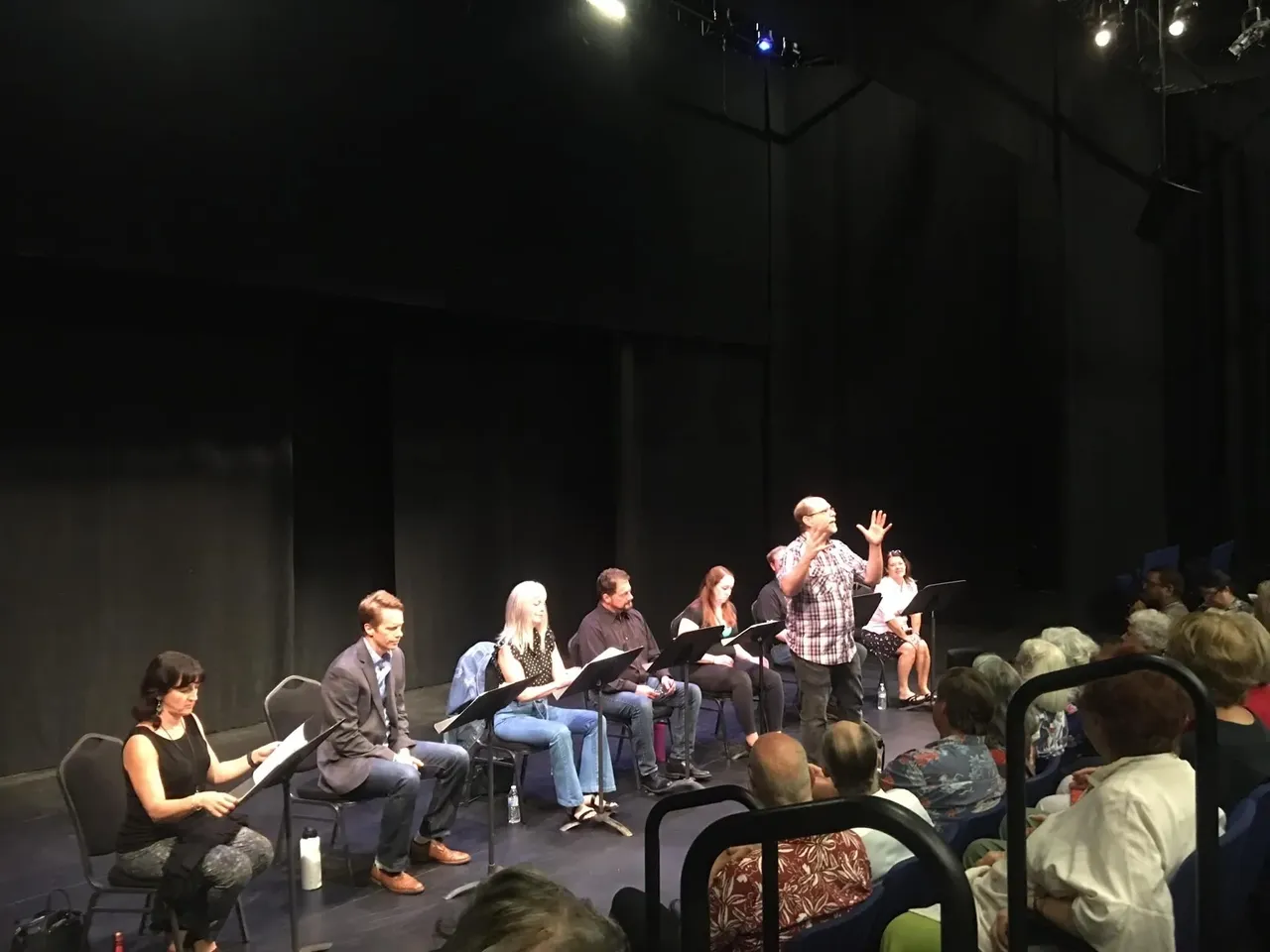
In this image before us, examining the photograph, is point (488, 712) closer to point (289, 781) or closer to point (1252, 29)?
point (289, 781)

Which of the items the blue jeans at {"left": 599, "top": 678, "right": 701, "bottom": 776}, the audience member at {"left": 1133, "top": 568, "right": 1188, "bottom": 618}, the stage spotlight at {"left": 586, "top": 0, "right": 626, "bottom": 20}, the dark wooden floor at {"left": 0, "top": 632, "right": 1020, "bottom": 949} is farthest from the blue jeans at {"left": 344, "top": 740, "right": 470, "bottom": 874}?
the stage spotlight at {"left": 586, "top": 0, "right": 626, "bottom": 20}

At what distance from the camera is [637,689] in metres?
5.14

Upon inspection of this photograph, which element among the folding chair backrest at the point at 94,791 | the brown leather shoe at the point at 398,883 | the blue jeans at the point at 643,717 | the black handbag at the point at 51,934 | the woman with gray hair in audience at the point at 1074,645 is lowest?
the brown leather shoe at the point at 398,883

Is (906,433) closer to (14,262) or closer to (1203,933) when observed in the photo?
(14,262)

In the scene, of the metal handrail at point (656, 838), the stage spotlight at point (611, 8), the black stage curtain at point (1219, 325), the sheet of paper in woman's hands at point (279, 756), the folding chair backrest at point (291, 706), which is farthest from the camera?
the black stage curtain at point (1219, 325)

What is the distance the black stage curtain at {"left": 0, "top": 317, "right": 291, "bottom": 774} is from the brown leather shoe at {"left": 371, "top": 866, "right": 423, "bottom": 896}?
8.38ft

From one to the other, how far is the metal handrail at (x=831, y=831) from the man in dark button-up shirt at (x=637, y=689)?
3.70 meters

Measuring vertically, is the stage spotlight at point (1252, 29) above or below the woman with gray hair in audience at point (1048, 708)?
above

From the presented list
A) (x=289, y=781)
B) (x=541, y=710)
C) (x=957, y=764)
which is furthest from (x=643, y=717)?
(x=957, y=764)

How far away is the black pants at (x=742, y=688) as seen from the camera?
18.6ft

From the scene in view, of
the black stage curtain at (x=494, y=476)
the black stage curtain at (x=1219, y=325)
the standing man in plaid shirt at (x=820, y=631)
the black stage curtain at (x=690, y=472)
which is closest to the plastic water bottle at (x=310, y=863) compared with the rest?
the standing man in plaid shirt at (x=820, y=631)

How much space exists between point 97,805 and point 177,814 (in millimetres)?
382

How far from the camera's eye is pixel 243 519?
6133mm

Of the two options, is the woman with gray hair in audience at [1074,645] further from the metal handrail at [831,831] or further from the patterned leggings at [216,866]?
the metal handrail at [831,831]
